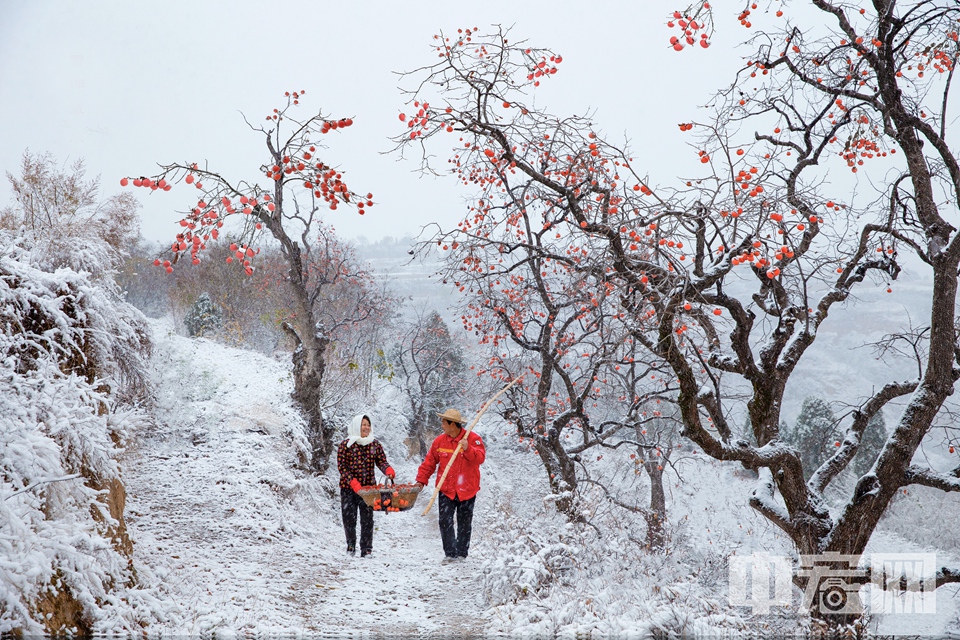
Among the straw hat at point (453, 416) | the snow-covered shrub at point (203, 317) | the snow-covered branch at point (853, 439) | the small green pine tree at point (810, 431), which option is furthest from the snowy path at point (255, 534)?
the small green pine tree at point (810, 431)

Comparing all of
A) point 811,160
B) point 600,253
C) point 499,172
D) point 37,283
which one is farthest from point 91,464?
point 811,160

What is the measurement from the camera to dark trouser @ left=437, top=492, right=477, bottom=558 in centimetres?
646

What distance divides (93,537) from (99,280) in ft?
12.2

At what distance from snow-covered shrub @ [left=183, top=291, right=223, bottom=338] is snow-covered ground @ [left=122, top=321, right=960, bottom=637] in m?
11.0

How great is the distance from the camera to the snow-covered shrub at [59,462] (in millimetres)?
3459

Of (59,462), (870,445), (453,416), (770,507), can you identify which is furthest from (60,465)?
(870,445)

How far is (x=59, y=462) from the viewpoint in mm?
3963

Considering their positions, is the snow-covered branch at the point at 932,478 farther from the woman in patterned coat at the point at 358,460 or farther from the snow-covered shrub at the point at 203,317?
the snow-covered shrub at the point at 203,317

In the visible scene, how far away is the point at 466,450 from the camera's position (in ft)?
20.5

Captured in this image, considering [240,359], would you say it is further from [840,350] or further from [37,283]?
[840,350]

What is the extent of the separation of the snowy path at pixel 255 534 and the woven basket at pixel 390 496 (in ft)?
2.81

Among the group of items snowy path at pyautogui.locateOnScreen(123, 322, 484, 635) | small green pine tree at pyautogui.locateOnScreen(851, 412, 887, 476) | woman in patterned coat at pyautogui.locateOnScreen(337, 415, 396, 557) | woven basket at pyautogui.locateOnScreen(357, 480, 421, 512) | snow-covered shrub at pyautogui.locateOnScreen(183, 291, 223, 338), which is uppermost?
snow-covered shrub at pyautogui.locateOnScreen(183, 291, 223, 338)

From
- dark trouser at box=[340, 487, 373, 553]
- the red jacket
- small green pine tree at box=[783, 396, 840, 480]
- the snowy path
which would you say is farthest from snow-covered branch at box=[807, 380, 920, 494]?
small green pine tree at box=[783, 396, 840, 480]

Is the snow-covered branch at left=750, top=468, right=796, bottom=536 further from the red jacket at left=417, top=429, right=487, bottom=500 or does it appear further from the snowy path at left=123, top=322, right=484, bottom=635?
the snowy path at left=123, top=322, right=484, bottom=635
